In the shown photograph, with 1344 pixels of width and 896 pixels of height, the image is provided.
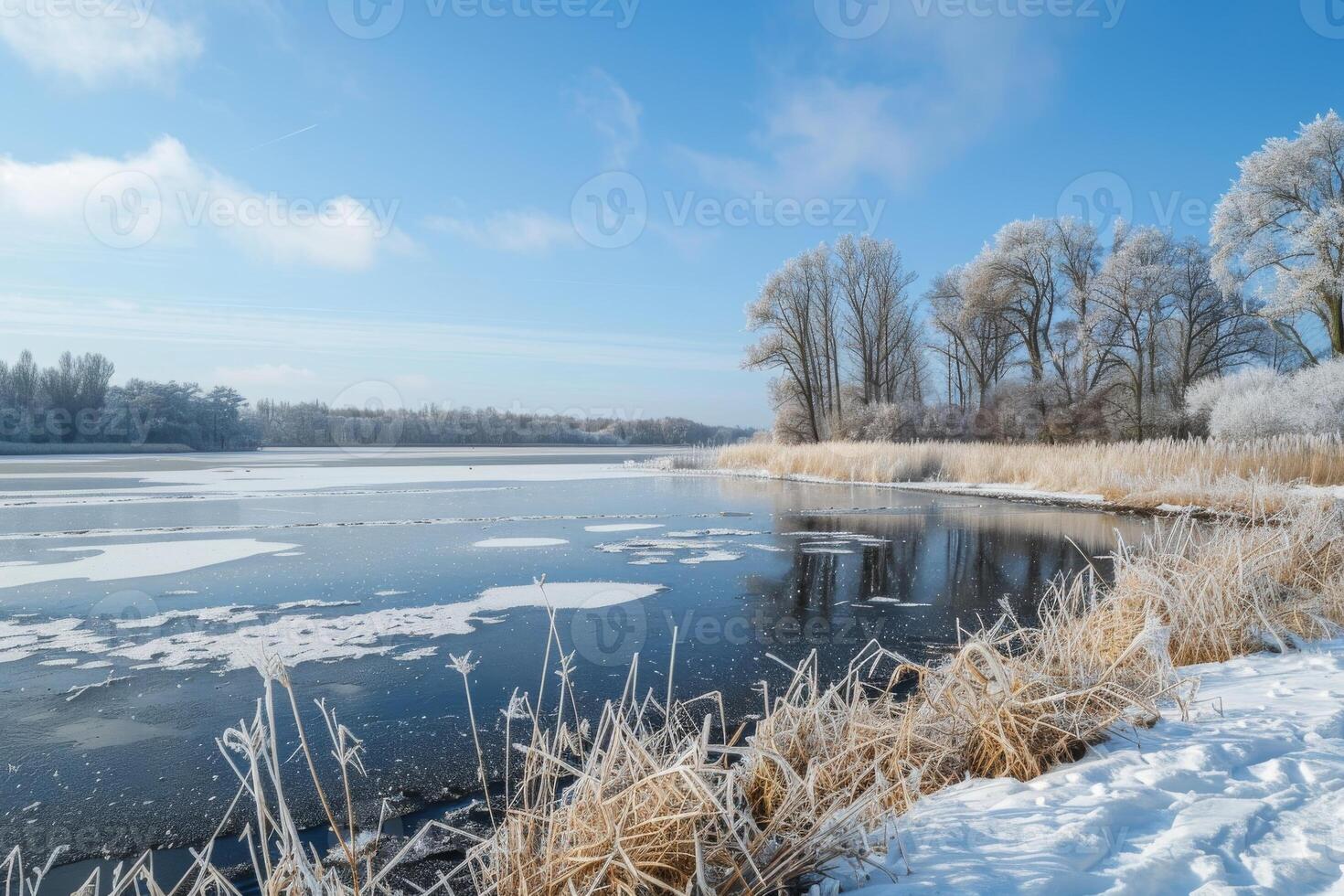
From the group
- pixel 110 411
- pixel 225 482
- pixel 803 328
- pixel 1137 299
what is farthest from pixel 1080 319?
pixel 110 411

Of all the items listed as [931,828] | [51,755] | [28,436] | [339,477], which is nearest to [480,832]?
[931,828]

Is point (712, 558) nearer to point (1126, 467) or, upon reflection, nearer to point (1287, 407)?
point (1126, 467)

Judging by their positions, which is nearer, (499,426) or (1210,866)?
(1210,866)

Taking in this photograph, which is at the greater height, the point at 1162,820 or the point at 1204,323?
the point at 1204,323

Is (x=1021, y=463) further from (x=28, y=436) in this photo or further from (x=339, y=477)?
(x=28, y=436)

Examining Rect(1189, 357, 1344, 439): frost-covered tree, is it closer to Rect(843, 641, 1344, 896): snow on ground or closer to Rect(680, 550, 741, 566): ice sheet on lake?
Rect(680, 550, 741, 566): ice sheet on lake

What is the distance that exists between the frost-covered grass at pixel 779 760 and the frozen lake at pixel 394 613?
0.68ft

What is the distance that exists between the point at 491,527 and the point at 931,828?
7.03m

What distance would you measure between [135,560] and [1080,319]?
83.1 ft

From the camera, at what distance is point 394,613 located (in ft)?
13.9

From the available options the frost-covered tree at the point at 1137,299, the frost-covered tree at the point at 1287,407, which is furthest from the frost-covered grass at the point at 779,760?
the frost-covered tree at the point at 1137,299

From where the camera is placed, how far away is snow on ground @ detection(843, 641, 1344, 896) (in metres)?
1.41

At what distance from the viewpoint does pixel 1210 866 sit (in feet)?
4.72

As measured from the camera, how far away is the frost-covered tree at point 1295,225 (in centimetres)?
1590
